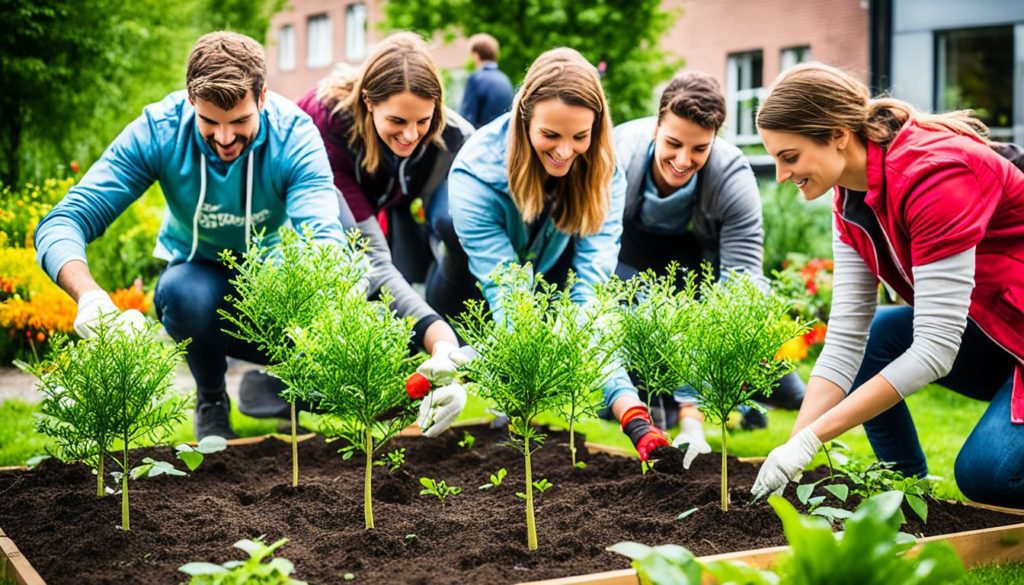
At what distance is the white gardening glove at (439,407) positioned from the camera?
298 centimetres

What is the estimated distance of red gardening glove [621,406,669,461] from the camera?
10.9 feet

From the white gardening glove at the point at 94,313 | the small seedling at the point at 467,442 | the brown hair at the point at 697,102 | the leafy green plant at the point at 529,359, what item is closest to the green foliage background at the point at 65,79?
the white gardening glove at the point at 94,313

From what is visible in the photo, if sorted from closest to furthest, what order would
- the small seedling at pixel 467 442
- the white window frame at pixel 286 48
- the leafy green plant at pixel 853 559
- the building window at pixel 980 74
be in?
the leafy green plant at pixel 853 559, the small seedling at pixel 467 442, the building window at pixel 980 74, the white window frame at pixel 286 48

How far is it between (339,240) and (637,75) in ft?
35.4

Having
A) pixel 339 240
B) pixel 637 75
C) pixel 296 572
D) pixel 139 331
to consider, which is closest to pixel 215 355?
pixel 339 240

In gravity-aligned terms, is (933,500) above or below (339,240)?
below

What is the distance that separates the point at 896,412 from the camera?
345 centimetres

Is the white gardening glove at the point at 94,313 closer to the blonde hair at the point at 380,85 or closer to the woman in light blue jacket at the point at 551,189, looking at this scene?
the woman in light blue jacket at the point at 551,189

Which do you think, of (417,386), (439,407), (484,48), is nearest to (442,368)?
(417,386)

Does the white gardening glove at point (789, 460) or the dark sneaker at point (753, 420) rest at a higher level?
the white gardening glove at point (789, 460)

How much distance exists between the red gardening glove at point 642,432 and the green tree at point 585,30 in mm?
10237

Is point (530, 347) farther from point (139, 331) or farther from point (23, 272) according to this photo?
point (23, 272)

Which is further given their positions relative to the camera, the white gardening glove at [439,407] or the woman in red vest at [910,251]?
the white gardening glove at [439,407]

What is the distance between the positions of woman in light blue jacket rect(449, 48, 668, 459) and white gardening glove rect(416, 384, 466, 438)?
1.16ft
